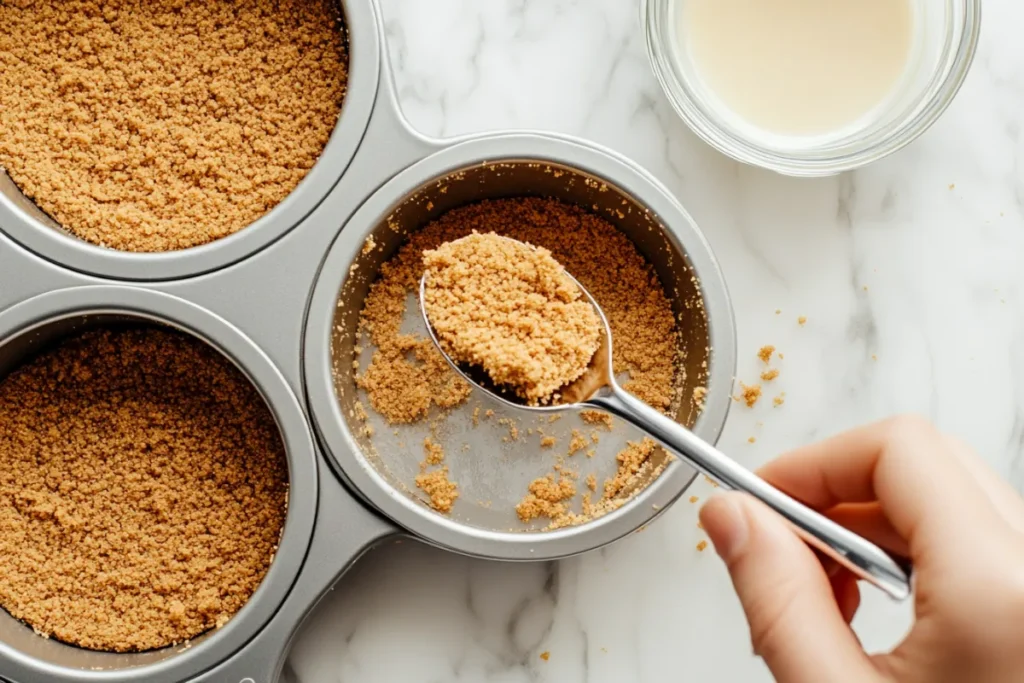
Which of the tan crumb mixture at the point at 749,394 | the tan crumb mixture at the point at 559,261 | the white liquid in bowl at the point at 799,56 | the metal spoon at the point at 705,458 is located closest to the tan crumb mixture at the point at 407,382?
the tan crumb mixture at the point at 559,261

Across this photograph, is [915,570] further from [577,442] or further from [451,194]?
[451,194]

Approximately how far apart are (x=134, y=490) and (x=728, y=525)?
856mm

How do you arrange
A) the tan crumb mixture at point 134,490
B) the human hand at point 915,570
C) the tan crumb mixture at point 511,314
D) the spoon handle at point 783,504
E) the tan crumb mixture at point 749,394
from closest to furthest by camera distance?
the human hand at point 915,570
the spoon handle at point 783,504
the tan crumb mixture at point 511,314
the tan crumb mixture at point 134,490
the tan crumb mixture at point 749,394

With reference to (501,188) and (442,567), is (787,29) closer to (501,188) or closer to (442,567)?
(501,188)

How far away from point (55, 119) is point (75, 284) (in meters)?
0.27

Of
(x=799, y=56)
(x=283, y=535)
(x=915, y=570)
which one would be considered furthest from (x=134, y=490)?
(x=799, y=56)

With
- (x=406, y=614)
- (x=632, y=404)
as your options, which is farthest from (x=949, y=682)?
(x=406, y=614)

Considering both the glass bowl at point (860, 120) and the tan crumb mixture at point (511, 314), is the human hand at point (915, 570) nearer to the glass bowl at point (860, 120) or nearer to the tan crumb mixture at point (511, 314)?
the tan crumb mixture at point (511, 314)

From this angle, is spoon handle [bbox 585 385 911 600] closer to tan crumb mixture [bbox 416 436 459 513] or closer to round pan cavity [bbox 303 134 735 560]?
round pan cavity [bbox 303 134 735 560]

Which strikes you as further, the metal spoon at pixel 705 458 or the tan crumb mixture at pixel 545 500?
the tan crumb mixture at pixel 545 500

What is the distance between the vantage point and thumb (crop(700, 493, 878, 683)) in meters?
0.86

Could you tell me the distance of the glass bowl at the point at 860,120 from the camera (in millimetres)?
1334

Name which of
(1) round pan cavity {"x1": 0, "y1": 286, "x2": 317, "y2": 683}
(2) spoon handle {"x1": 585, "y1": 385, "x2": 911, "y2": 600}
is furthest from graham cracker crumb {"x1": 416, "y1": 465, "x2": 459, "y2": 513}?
(2) spoon handle {"x1": 585, "y1": 385, "x2": 911, "y2": 600}

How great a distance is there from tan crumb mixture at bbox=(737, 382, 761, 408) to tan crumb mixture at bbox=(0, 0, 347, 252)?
747mm
